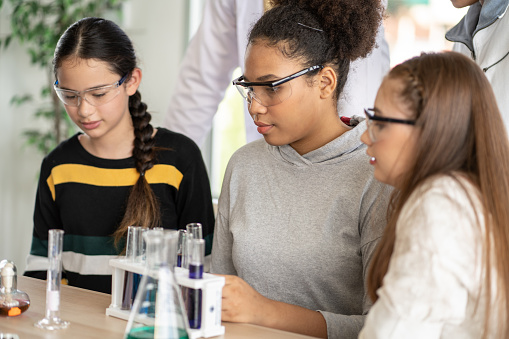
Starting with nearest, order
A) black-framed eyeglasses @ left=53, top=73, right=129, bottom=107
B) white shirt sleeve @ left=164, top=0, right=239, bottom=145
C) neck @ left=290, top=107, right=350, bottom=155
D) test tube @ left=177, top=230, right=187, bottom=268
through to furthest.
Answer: test tube @ left=177, top=230, right=187, bottom=268
neck @ left=290, top=107, right=350, bottom=155
black-framed eyeglasses @ left=53, top=73, right=129, bottom=107
white shirt sleeve @ left=164, top=0, right=239, bottom=145

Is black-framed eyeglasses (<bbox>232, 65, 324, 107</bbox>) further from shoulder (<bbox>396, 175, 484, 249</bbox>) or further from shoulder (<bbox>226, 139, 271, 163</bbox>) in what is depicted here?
shoulder (<bbox>396, 175, 484, 249</bbox>)

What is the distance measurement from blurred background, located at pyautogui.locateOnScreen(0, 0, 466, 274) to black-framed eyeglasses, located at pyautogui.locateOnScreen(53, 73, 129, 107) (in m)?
1.32

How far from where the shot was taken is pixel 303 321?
1.42 m

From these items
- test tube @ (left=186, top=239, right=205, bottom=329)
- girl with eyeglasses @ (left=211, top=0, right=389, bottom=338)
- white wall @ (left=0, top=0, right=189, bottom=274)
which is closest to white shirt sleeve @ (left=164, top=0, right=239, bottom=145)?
girl with eyeglasses @ (left=211, top=0, right=389, bottom=338)

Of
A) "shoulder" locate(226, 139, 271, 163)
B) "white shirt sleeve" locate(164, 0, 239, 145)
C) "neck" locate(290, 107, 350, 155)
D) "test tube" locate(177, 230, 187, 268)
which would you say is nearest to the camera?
"test tube" locate(177, 230, 187, 268)

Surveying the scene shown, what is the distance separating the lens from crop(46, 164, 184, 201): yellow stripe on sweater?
197cm

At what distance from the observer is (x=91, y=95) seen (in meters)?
1.86

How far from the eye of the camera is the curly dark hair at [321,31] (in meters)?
1.56

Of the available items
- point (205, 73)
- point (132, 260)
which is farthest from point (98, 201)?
point (205, 73)

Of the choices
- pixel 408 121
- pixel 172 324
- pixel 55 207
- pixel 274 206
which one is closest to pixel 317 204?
pixel 274 206

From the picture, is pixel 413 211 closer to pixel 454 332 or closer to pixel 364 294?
pixel 454 332

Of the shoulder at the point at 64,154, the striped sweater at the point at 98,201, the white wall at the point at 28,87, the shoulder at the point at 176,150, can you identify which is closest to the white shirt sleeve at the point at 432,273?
the striped sweater at the point at 98,201

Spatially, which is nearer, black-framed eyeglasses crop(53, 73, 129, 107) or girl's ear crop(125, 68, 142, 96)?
black-framed eyeglasses crop(53, 73, 129, 107)

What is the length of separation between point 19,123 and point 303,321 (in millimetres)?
3153
